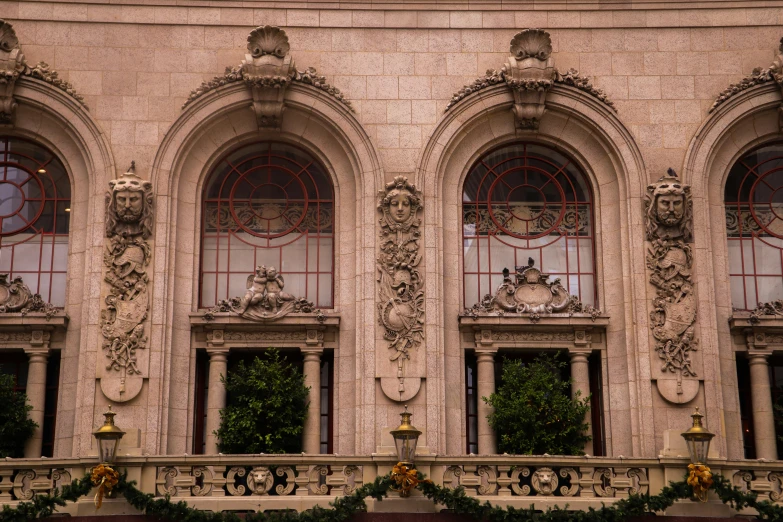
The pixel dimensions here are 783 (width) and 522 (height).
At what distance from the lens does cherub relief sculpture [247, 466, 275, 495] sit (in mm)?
24625

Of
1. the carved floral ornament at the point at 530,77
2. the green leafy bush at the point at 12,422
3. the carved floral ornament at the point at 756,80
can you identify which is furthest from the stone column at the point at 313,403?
the carved floral ornament at the point at 756,80

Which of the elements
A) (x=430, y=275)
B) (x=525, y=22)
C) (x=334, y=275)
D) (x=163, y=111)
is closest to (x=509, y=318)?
(x=430, y=275)

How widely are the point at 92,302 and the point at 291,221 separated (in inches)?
189

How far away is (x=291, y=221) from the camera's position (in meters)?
29.2

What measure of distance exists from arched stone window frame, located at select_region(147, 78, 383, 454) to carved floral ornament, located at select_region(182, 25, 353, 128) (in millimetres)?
160

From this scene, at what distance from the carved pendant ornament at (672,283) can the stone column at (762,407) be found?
164 centimetres

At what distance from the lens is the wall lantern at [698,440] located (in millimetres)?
24891

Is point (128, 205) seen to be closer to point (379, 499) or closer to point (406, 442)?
point (406, 442)

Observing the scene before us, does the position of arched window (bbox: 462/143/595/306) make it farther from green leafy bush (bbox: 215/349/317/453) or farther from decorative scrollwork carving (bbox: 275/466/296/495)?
decorative scrollwork carving (bbox: 275/466/296/495)

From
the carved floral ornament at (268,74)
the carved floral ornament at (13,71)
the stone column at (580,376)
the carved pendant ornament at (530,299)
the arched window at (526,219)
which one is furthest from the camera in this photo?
the arched window at (526,219)

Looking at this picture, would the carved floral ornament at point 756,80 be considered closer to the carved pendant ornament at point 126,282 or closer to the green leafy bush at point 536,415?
the green leafy bush at point 536,415

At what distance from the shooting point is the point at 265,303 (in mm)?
27969

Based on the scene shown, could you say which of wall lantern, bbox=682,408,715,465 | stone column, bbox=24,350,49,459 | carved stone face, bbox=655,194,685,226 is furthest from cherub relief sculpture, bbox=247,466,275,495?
carved stone face, bbox=655,194,685,226

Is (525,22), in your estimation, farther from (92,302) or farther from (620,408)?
(92,302)
